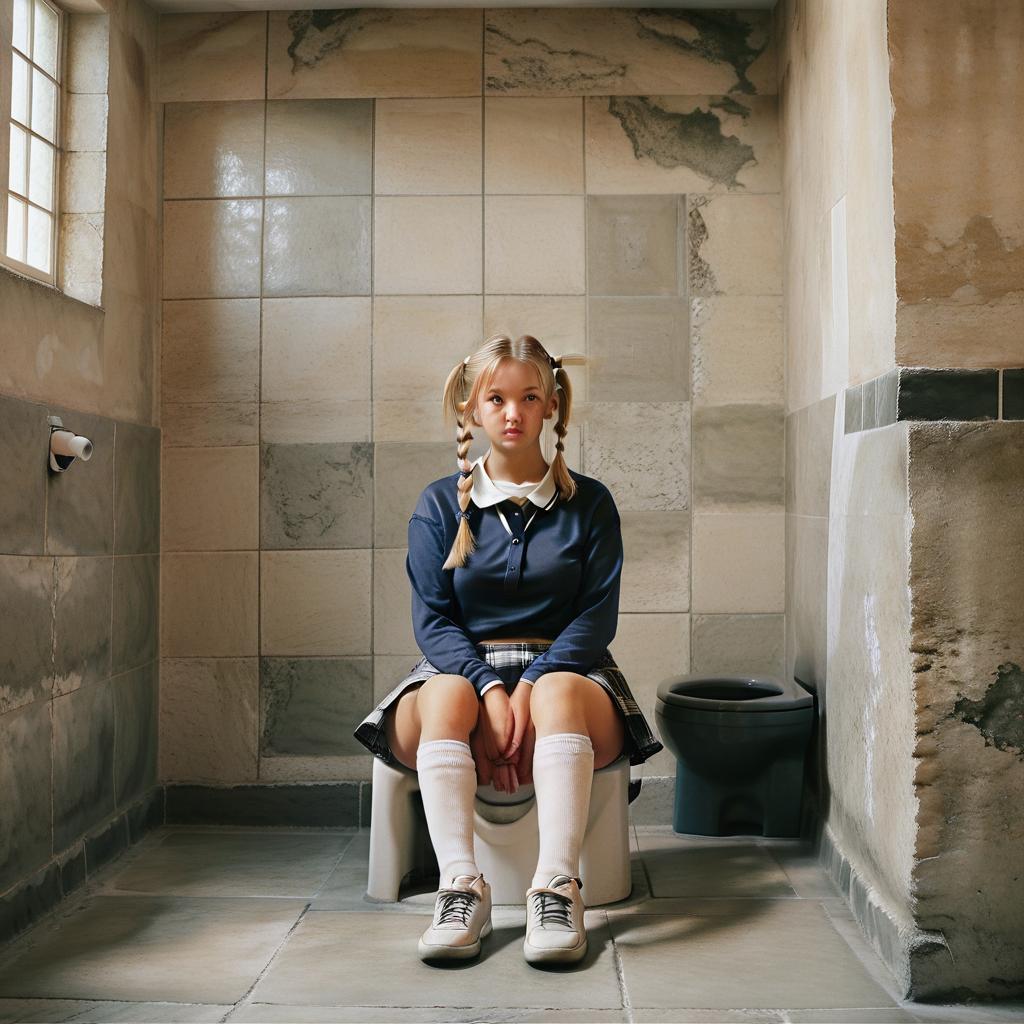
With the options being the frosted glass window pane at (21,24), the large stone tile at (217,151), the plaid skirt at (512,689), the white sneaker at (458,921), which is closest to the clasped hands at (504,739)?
the plaid skirt at (512,689)

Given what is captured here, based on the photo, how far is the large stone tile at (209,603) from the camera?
3186mm

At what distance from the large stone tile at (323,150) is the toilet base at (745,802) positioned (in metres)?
1.90

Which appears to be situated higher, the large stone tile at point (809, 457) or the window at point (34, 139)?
the window at point (34, 139)

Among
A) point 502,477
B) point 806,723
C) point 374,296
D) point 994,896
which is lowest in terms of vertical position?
point 994,896

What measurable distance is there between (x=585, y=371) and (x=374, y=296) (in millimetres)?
647

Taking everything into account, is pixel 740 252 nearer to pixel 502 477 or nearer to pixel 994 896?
pixel 502 477

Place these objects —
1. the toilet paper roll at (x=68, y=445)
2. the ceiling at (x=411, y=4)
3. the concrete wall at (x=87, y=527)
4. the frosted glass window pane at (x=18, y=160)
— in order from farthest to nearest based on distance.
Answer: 1. the ceiling at (x=411, y=4)
2. the frosted glass window pane at (x=18, y=160)
3. the toilet paper roll at (x=68, y=445)
4. the concrete wall at (x=87, y=527)

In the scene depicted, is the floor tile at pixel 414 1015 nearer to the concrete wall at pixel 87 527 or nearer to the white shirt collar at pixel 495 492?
the concrete wall at pixel 87 527

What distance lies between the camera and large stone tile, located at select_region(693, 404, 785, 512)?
3.16m

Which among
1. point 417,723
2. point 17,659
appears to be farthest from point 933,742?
point 17,659

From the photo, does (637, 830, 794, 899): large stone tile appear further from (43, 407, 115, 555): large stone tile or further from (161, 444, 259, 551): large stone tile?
(43, 407, 115, 555): large stone tile

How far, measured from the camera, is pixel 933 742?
1.90m

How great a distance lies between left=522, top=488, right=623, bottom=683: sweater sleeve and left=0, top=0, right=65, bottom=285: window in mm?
1519

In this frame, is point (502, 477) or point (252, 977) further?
point (502, 477)
